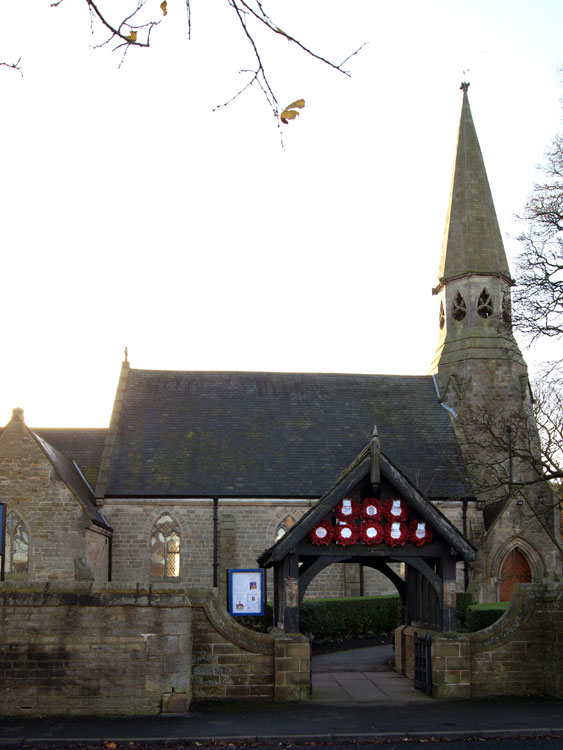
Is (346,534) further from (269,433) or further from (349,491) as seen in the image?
(269,433)

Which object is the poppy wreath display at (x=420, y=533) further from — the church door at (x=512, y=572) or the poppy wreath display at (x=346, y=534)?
the church door at (x=512, y=572)

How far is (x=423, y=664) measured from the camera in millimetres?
15086

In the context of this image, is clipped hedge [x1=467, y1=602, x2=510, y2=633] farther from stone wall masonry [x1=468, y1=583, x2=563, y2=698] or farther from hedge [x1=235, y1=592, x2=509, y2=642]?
stone wall masonry [x1=468, y1=583, x2=563, y2=698]

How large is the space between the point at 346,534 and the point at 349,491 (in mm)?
775

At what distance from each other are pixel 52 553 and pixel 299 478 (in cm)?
892

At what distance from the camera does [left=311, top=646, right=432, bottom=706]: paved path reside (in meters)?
14.1

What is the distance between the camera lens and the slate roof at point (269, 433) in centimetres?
2814

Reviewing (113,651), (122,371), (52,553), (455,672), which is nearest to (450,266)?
(122,371)

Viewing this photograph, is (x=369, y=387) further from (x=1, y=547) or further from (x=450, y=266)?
(x=1, y=547)

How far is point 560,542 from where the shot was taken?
28156 millimetres

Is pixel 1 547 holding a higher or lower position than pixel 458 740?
higher

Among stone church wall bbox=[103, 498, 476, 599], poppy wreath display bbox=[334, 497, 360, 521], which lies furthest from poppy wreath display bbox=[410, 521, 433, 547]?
stone church wall bbox=[103, 498, 476, 599]

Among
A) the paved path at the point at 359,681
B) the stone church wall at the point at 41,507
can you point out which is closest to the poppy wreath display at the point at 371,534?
the paved path at the point at 359,681

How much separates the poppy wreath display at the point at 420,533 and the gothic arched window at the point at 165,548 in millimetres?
14307
